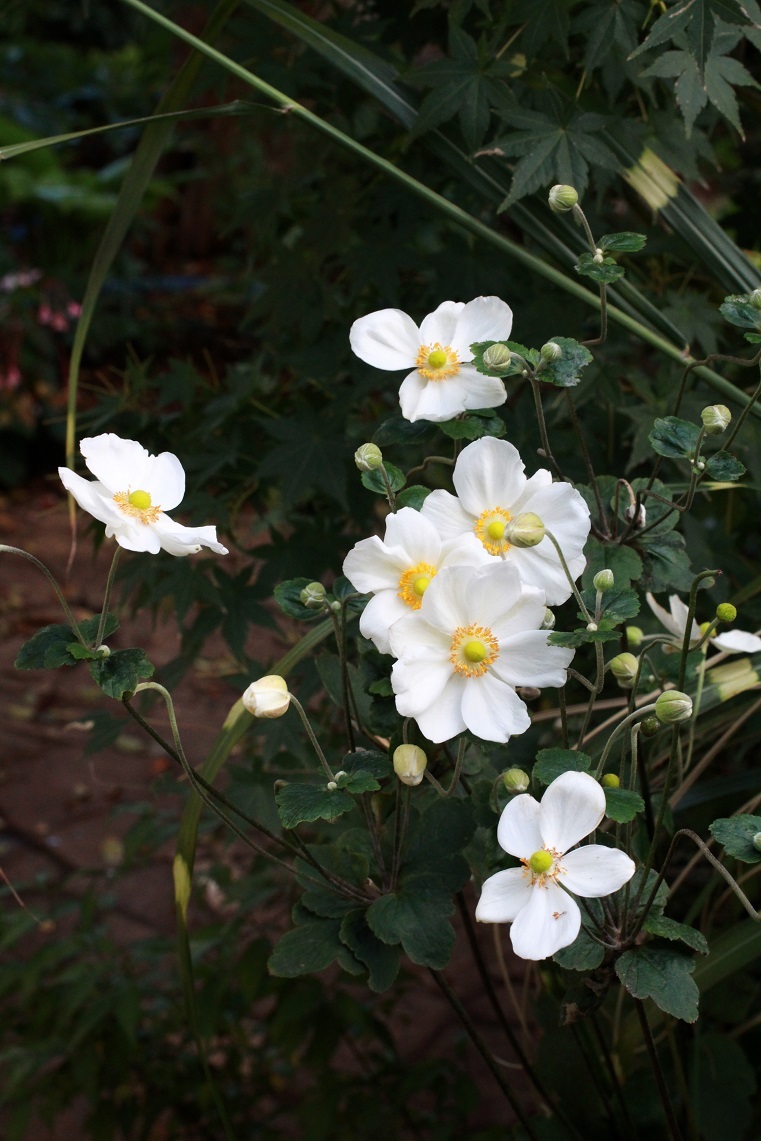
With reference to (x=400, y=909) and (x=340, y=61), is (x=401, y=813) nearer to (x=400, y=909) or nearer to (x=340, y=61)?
(x=400, y=909)

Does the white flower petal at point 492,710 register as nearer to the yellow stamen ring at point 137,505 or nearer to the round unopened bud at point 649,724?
the round unopened bud at point 649,724

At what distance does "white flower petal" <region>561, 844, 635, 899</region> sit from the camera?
624mm

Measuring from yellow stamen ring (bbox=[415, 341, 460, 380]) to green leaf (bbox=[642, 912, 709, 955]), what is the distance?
38 cm

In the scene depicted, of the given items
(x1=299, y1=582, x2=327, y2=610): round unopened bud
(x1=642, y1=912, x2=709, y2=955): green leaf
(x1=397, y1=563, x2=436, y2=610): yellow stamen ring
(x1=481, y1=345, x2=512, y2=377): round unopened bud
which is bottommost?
(x1=642, y1=912, x2=709, y2=955): green leaf

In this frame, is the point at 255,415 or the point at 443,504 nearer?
the point at 443,504

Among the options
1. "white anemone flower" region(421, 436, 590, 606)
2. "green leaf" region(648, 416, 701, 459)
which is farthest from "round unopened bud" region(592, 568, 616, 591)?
"green leaf" region(648, 416, 701, 459)

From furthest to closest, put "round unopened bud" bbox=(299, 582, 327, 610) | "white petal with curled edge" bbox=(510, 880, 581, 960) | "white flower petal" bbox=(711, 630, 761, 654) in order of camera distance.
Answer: "white flower petal" bbox=(711, 630, 761, 654) < "round unopened bud" bbox=(299, 582, 327, 610) < "white petal with curled edge" bbox=(510, 880, 581, 960)

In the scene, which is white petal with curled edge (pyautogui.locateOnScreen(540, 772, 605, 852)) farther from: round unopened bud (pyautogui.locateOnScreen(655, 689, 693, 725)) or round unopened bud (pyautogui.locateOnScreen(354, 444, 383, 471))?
round unopened bud (pyautogui.locateOnScreen(354, 444, 383, 471))

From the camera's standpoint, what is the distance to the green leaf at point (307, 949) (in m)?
0.76

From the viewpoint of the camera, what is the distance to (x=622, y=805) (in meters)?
0.65

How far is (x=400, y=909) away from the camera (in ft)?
2.47

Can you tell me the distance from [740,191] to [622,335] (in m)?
0.39

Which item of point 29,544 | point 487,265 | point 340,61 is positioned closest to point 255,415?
point 487,265

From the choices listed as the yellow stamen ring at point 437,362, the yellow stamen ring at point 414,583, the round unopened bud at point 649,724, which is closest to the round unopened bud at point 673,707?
the round unopened bud at point 649,724
